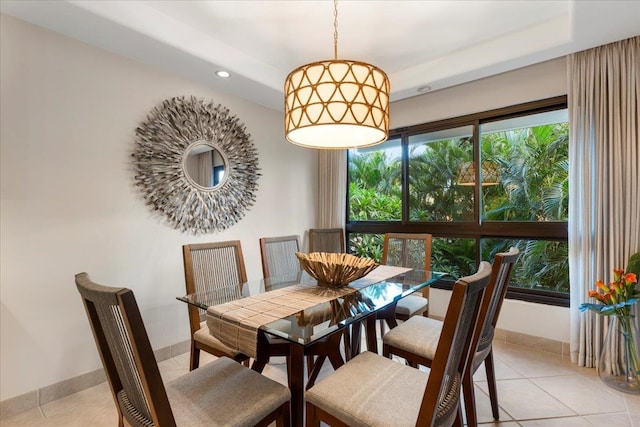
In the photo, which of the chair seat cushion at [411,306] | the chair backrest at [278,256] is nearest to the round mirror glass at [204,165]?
the chair backrest at [278,256]

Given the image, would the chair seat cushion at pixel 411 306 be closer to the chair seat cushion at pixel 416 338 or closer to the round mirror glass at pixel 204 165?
the chair seat cushion at pixel 416 338

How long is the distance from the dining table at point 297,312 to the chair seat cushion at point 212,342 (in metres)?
0.22

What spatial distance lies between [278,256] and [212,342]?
3.04 feet

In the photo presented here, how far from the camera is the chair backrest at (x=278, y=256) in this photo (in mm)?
2375

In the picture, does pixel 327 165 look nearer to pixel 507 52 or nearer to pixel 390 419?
pixel 507 52

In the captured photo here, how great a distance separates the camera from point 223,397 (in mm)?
1155

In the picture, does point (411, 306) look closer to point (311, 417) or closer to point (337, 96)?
point (311, 417)

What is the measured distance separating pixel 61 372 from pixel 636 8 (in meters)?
4.20

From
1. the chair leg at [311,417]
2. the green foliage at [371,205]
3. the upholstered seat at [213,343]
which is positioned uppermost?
the green foliage at [371,205]

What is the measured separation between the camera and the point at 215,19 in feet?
7.09

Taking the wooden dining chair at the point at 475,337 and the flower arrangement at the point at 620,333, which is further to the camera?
the flower arrangement at the point at 620,333

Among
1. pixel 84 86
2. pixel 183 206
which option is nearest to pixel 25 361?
pixel 183 206

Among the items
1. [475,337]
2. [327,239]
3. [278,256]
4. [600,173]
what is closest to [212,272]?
[278,256]

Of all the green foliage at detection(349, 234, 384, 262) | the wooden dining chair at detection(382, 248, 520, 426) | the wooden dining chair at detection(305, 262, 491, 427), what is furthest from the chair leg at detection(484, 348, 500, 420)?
the green foliage at detection(349, 234, 384, 262)
